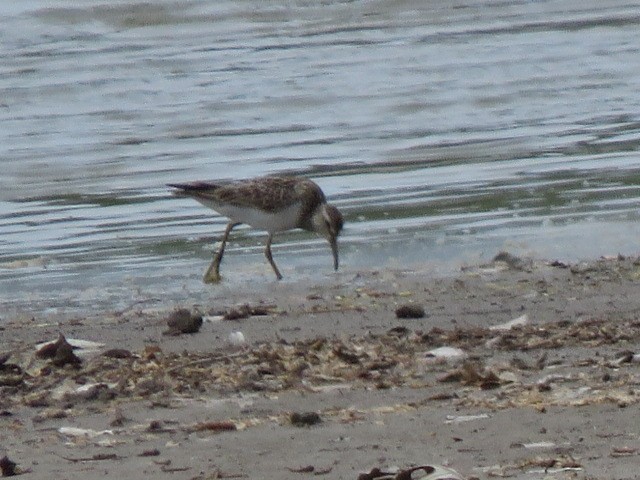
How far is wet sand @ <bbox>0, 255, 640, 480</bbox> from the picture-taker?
17.6 feet

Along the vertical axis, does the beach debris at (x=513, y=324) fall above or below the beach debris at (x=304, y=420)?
below

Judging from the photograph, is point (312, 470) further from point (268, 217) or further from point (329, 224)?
point (268, 217)

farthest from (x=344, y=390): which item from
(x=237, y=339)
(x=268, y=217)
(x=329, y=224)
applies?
(x=268, y=217)

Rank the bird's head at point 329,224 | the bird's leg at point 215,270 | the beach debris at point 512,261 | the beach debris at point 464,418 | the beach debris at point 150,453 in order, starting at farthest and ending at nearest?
the bird's head at point 329,224 → the bird's leg at point 215,270 → the beach debris at point 512,261 → the beach debris at point 464,418 → the beach debris at point 150,453

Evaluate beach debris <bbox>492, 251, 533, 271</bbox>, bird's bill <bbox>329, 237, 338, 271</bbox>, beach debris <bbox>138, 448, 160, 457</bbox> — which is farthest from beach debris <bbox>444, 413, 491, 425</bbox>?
bird's bill <bbox>329, 237, 338, 271</bbox>

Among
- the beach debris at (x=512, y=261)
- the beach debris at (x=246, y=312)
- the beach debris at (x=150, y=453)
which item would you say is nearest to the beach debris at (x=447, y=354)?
the beach debris at (x=150, y=453)

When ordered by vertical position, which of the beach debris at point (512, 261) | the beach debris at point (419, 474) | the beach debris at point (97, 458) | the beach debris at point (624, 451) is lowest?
the beach debris at point (512, 261)

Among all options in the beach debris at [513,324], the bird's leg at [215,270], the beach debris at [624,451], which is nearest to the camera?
the beach debris at [624,451]

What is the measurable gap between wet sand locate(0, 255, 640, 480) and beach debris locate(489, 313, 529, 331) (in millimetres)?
25

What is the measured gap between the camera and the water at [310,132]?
36.8 ft

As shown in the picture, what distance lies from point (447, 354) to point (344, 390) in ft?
2.22

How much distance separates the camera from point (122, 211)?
1312 cm

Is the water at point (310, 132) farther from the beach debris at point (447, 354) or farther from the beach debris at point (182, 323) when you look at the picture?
the beach debris at point (447, 354)

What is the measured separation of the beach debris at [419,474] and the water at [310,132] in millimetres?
4862
